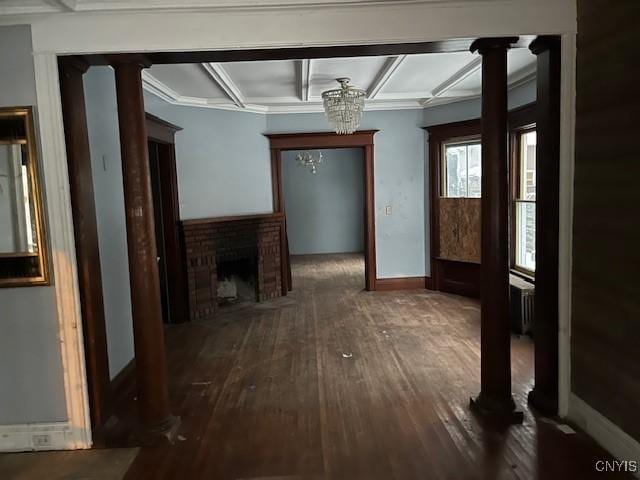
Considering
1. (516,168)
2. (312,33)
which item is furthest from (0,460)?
(516,168)

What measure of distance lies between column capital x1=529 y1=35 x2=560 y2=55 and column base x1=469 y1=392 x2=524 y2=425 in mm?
2109

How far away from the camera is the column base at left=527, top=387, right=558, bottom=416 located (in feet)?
9.25

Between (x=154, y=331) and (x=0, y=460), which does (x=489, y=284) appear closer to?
(x=154, y=331)

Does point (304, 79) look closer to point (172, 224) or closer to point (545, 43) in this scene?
point (172, 224)

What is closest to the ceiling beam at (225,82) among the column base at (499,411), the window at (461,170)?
the window at (461,170)

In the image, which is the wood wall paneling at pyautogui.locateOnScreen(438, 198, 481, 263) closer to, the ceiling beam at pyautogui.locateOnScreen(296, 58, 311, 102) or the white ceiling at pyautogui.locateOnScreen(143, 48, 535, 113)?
the white ceiling at pyautogui.locateOnScreen(143, 48, 535, 113)

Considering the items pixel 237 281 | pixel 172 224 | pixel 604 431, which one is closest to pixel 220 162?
pixel 172 224

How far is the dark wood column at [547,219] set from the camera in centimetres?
268

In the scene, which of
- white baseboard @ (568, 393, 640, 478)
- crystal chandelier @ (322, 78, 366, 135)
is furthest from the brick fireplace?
white baseboard @ (568, 393, 640, 478)

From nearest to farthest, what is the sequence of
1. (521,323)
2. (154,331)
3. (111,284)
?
(154,331)
(111,284)
(521,323)

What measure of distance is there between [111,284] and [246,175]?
2.94m

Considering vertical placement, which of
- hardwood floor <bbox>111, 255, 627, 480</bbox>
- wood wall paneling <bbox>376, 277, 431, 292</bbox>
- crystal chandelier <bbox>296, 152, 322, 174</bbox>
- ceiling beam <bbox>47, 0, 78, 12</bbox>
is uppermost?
ceiling beam <bbox>47, 0, 78, 12</bbox>

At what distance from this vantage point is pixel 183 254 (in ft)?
16.8

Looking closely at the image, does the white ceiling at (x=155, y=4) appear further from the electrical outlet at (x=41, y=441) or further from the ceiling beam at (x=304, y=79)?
the electrical outlet at (x=41, y=441)
